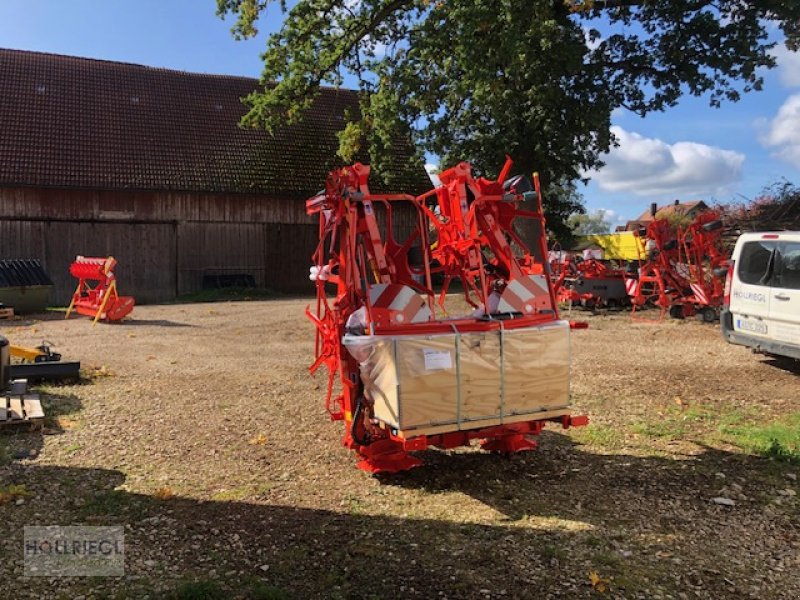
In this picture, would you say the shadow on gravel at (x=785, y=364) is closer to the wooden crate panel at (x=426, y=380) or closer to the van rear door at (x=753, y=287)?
the van rear door at (x=753, y=287)

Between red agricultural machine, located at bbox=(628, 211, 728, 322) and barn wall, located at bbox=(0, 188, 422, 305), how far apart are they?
382 inches

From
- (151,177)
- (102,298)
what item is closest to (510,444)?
(102,298)

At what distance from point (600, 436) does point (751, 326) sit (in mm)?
4512

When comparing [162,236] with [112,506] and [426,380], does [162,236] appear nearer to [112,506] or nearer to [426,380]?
[112,506]

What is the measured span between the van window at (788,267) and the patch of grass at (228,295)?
54.8ft

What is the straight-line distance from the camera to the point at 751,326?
921 cm

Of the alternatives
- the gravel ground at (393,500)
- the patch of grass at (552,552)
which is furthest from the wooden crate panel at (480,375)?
the patch of grass at (552,552)

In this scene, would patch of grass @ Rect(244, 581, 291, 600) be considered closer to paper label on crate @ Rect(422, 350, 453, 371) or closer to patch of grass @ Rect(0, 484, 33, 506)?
paper label on crate @ Rect(422, 350, 453, 371)

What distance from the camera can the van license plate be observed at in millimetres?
9002

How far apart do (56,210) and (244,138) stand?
24.6 ft

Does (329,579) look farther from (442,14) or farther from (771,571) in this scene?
(442,14)

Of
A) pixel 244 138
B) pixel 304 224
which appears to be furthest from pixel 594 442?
pixel 244 138

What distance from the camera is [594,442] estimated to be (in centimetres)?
593

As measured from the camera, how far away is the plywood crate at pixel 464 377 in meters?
4.46
